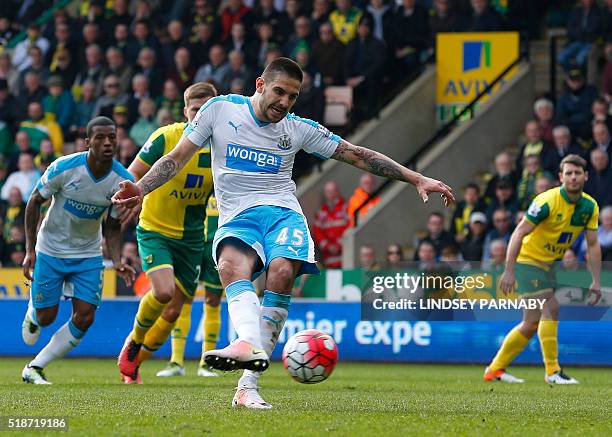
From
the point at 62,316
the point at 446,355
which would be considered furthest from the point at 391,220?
the point at 62,316

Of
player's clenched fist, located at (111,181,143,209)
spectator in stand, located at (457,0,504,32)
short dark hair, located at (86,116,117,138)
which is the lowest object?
player's clenched fist, located at (111,181,143,209)

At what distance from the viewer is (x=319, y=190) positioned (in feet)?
69.2

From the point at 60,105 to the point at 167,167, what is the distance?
15199 millimetres

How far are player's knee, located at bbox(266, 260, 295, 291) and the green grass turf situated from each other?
80cm

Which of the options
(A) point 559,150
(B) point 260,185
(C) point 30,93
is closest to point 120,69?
(C) point 30,93

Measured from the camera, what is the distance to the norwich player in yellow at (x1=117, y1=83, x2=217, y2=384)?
11547 millimetres

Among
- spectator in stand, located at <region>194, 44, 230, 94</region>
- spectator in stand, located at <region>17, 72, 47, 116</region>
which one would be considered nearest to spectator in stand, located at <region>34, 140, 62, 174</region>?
spectator in stand, located at <region>17, 72, 47, 116</region>

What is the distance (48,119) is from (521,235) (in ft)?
40.1

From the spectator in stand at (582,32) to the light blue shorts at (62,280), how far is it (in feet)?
33.5

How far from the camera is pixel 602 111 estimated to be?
18.5 meters

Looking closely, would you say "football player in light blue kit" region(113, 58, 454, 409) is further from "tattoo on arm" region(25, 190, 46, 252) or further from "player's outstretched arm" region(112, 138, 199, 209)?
"tattoo on arm" region(25, 190, 46, 252)

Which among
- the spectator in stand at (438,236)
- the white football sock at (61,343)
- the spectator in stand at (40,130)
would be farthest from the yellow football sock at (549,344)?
the spectator in stand at (40,130)

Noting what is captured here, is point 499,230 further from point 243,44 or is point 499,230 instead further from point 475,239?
point 243,44

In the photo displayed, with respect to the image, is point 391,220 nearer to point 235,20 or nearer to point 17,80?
point 235,20
